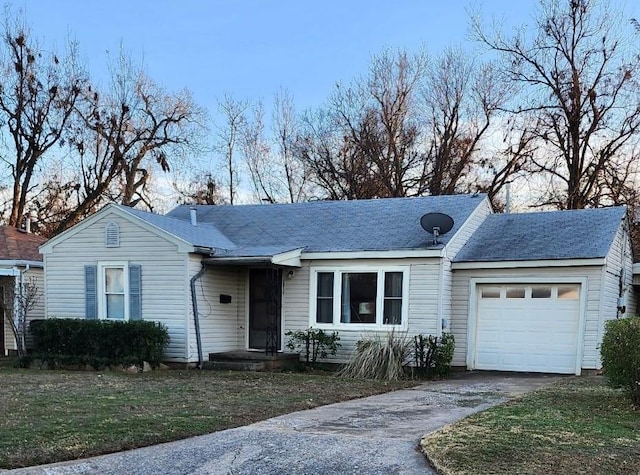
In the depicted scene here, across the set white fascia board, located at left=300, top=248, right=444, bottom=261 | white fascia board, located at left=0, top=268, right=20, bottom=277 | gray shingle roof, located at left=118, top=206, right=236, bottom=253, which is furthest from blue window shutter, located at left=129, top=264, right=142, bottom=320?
white fascia board, located at left=0, top=268, right=20, bottom=277

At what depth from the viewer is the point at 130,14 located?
14852 mm

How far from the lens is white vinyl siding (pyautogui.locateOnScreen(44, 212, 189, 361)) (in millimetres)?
12953

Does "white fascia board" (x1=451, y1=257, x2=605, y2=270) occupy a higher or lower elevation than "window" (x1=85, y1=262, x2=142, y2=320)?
higher

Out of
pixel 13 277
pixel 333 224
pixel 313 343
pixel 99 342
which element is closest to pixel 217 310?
pixel 313 343

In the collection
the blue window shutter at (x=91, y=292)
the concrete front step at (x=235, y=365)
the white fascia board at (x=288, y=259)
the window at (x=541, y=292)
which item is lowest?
the concrete front step at (x=235, y=365)

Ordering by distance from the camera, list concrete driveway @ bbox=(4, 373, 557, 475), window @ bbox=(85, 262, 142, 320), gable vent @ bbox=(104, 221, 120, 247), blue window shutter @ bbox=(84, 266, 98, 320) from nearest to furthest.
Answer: concrete driveway @ bbox=(4, 373, 557, 475)
window @ bbox=(85, 262, 142, 320)
gable vent @ bbox=(104, 221, 120, 247)
blue window shutter @ bbox=(84, 266, 98, 320)

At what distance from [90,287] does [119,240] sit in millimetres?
1316

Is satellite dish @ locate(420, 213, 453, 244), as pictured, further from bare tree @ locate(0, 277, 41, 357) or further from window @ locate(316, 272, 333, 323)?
bare tree @ locate(0, 277, 41, 357)

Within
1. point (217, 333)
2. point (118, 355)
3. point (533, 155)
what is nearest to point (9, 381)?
point (118, 355)

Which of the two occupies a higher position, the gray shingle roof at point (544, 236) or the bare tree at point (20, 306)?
the gray shingle roof at point (544, 236)

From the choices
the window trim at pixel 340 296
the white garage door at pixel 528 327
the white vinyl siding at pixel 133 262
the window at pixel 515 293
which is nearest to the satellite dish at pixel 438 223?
the window trim at pixel 340 296

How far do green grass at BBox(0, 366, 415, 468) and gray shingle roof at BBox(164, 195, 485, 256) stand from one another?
9.93ft

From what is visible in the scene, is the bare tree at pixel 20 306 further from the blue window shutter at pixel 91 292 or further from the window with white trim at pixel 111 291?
the window with white trim at pixel 111 291

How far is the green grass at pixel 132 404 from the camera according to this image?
5.53 metres
